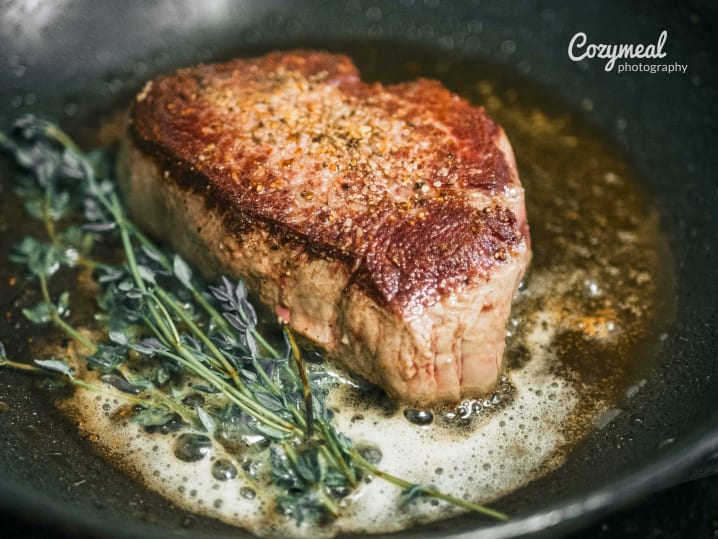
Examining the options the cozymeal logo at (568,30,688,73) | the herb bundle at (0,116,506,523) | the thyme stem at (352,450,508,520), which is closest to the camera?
the thyme stem at (352,450,508,520)

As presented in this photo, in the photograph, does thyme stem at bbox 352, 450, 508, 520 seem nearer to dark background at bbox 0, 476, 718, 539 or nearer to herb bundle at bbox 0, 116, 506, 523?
herb bundle at bbox 0, 116, 506, 523

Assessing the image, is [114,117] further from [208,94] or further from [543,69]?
[543,69]

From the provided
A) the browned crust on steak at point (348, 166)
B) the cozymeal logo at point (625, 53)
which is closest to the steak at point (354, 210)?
the browned crust on steak at point (348, 166)

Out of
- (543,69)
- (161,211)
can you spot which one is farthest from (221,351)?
(543,69)

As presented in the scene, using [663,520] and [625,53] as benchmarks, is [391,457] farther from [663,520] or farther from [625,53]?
[625,53]

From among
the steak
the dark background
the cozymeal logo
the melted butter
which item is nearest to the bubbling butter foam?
the melted butter

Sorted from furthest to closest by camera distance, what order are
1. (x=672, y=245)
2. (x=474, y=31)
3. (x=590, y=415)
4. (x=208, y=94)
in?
Result: 1. (x=474, y=31)
2. (x=672, y=245)
3. (x=208, y=94)
4. (x=590, y=415)
